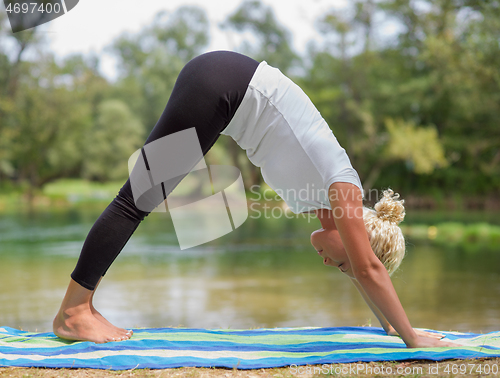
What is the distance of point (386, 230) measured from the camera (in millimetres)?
2088

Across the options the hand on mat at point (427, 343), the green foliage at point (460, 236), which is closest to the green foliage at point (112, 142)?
the green foliage at point (460, 236)

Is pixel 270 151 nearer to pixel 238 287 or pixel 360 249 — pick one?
pixel 360 249

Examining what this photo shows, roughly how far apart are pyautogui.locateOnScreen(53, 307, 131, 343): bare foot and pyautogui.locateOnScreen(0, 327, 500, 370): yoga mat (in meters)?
0.04

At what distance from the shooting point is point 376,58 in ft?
82.5

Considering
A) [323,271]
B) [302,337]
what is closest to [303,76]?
[323,271]

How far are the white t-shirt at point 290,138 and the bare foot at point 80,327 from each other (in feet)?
3.47

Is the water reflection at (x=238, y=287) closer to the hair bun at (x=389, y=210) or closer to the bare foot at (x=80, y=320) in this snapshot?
the hair bun at (x=389, y=210)

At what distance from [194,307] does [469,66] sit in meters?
10.4

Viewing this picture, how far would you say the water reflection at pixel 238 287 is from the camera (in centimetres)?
501

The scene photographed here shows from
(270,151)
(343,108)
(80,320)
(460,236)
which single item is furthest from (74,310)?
(343,108)

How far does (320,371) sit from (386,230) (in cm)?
68

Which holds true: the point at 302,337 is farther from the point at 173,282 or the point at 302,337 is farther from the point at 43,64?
the point at 43,64

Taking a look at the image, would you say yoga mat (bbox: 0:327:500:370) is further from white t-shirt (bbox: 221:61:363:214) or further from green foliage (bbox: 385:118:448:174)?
green foliage (bbox: 385:118:448:174)

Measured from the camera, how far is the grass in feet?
5.90
